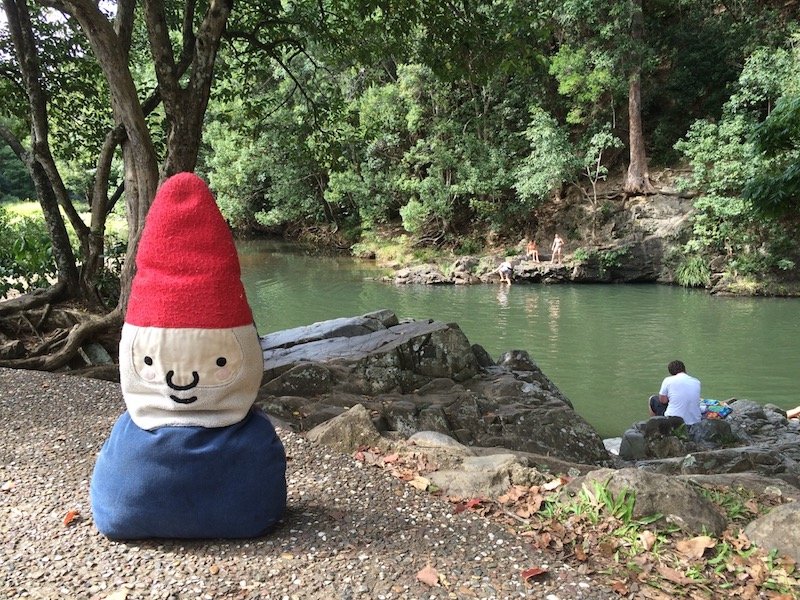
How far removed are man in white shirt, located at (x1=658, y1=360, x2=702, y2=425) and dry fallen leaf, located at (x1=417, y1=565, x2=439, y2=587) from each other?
646cm

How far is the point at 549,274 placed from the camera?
22.3 metres

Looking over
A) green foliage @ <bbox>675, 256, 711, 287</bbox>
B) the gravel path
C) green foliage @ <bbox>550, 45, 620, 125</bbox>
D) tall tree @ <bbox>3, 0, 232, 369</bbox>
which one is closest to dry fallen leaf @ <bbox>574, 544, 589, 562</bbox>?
the gravel path

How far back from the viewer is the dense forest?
7039 millimetres

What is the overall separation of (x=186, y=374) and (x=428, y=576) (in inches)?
49.8

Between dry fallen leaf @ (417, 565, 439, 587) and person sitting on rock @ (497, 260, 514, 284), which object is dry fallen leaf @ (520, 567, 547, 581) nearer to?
dry fallen leaf @ (417, 565, 439, 587)

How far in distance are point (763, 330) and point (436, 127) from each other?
48.5 feet

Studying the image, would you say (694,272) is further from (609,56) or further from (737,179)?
(609,56)

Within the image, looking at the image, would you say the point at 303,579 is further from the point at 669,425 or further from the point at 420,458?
the point at 669,425

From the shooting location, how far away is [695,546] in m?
2.72

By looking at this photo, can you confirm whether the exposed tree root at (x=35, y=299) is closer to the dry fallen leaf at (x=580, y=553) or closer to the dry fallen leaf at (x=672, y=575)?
the dry fallen leaf at (x=580, y=553)

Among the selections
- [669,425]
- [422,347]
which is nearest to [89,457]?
[422,347]

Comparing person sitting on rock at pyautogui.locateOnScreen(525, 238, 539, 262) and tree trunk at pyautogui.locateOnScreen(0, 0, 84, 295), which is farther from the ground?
tree trunk at pyautogui.locateOnScreen(0, 0, 84, 295)

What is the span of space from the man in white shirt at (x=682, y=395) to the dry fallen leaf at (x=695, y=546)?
5669mm

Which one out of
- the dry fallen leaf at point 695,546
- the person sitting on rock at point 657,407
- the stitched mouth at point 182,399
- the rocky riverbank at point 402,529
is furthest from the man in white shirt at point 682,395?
the stitched mouth at point 182,399
